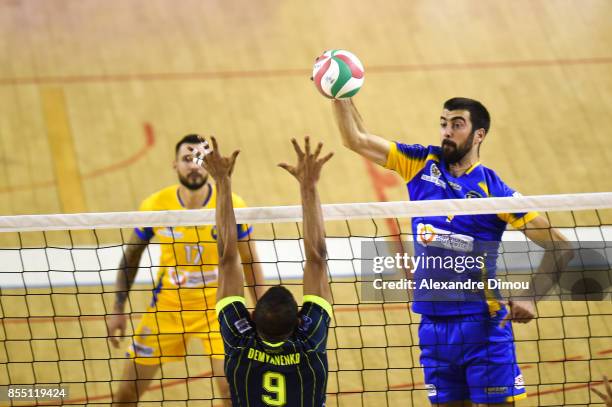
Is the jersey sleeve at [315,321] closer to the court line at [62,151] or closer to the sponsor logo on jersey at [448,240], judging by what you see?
the sponsor logo on jersey at [448,240]

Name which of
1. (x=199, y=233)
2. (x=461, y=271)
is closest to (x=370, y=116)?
(x=199, y=233)

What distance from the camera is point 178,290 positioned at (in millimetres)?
6957

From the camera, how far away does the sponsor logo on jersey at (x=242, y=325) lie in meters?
4.73

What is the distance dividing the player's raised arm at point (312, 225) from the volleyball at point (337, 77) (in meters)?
1.43

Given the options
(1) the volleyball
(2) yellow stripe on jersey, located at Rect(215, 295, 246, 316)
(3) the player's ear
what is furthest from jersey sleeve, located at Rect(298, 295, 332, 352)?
(3) the player's ear

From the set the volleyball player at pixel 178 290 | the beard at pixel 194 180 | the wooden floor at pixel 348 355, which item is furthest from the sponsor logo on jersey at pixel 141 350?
the beard at pixel 194 180

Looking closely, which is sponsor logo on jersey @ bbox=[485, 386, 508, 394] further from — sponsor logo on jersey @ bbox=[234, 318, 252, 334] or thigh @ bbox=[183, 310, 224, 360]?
thigh @ bbox=[183, 310, 224, 360]

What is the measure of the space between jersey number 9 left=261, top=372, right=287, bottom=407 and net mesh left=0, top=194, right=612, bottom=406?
133cm

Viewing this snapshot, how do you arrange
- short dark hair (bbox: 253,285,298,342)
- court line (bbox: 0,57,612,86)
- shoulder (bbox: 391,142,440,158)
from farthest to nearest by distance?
court line (bbox: 0,57,612,86)
shoulder (bbox: 391,142,440,158)
short dark hair (bbox: 253,285,298,342)

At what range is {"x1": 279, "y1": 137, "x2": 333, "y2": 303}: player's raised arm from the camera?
4.87 meters

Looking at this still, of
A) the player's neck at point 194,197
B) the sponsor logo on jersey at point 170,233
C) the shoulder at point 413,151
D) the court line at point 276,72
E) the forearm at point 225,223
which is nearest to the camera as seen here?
the forearm at point 225,223

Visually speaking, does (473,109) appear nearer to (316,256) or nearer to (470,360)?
(470,360)

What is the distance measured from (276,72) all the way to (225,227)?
8470mm

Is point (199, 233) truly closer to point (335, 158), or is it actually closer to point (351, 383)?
point (351, 383)
